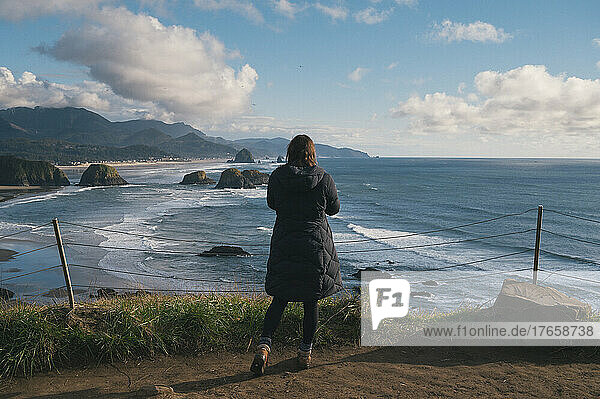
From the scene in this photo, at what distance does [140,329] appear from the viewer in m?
3.87

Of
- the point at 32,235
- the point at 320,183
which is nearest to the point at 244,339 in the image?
the point at 320,183

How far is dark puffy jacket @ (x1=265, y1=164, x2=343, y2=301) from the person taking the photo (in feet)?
10.2

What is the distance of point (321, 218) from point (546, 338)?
2.56 m

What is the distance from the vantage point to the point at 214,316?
4125 millimetres

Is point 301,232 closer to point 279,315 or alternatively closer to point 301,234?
point 301,234

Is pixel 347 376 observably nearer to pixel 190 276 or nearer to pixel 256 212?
pixel 190 276

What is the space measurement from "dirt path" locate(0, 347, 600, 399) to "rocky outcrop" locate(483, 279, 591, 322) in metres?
0.36

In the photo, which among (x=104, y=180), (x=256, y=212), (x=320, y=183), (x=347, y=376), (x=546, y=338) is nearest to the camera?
(x=320, y=183)

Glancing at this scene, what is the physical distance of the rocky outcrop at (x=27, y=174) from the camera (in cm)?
5759

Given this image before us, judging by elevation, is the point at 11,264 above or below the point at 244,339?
below

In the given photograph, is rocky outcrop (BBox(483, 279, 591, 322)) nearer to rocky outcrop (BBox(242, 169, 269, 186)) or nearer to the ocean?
the ocean

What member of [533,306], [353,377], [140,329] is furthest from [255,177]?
[353,377]

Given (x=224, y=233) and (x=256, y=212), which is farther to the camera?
(x=256, y=212)

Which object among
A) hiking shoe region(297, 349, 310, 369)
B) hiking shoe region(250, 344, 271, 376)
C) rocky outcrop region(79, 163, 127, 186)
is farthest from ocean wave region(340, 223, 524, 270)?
rocky outcrop region(79, 163, 127, 186)
